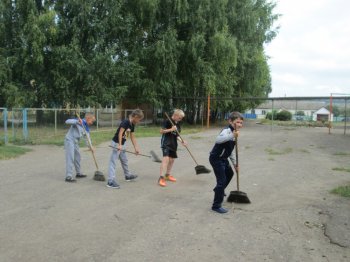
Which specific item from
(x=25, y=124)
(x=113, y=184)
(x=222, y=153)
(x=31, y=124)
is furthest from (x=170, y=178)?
(x=31, y=124)

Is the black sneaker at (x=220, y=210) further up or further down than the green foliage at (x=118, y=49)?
further down

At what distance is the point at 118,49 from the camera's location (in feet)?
82.6

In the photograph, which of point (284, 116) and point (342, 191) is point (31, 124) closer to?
point (342, 191)

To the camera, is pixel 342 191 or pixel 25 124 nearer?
pixel 342 191

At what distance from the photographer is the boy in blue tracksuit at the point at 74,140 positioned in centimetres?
786

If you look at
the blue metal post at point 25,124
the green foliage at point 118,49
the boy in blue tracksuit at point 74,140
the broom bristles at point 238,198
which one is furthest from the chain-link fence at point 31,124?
the broom bristles at point 238,198

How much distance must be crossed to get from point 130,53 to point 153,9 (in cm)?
335

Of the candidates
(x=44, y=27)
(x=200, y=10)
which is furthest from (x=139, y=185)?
(x=200, y=10)

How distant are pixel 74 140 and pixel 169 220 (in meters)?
3.76

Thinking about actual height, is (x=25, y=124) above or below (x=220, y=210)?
above

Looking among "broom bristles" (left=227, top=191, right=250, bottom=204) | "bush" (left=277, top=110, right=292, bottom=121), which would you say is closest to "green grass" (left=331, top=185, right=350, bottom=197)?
"broom bristles" (left=227, top=191, right=250, bottom=204)

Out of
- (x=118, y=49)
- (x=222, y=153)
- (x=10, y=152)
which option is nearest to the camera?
(x=222, y=153)

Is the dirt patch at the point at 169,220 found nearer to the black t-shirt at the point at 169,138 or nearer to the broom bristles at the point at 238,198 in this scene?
the broom bristles at the point at 238,198

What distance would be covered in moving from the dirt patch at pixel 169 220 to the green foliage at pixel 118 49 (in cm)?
1459
